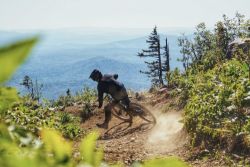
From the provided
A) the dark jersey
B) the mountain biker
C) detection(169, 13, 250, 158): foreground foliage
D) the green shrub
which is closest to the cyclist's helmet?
the mountain biker

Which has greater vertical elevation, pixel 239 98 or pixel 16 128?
pixel 16 128

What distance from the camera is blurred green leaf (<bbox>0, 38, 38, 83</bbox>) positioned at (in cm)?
42

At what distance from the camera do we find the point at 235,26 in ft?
189

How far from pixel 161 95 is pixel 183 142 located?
35.0 ft

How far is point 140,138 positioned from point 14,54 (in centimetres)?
1431

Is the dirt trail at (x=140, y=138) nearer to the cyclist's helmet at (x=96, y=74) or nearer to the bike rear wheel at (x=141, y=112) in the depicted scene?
the bike rear wheel at (x=141, y=112)

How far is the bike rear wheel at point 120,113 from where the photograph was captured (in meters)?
17.9

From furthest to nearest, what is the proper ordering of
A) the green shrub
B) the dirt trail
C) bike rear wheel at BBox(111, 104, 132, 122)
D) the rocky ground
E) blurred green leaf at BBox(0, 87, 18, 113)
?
bike rear wheel at BBox(111, 104, 132, 122) → the dirt trail → the rocky ground → the green shrub → blurred green leaf at BBox(0, 87, 18, 113)

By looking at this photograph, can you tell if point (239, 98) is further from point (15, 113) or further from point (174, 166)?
point (174, 166)

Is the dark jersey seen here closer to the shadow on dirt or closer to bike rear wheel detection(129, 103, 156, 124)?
the shadow on dirt

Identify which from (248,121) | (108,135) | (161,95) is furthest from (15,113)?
(161,95)

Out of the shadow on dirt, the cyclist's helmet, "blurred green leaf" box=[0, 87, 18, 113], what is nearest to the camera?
"blurred green leaf" box=[0, 87, 18, 113]

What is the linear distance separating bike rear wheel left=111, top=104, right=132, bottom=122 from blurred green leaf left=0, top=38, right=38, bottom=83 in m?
17.3

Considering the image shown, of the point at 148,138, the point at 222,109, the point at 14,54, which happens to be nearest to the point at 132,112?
the point at 148,138
